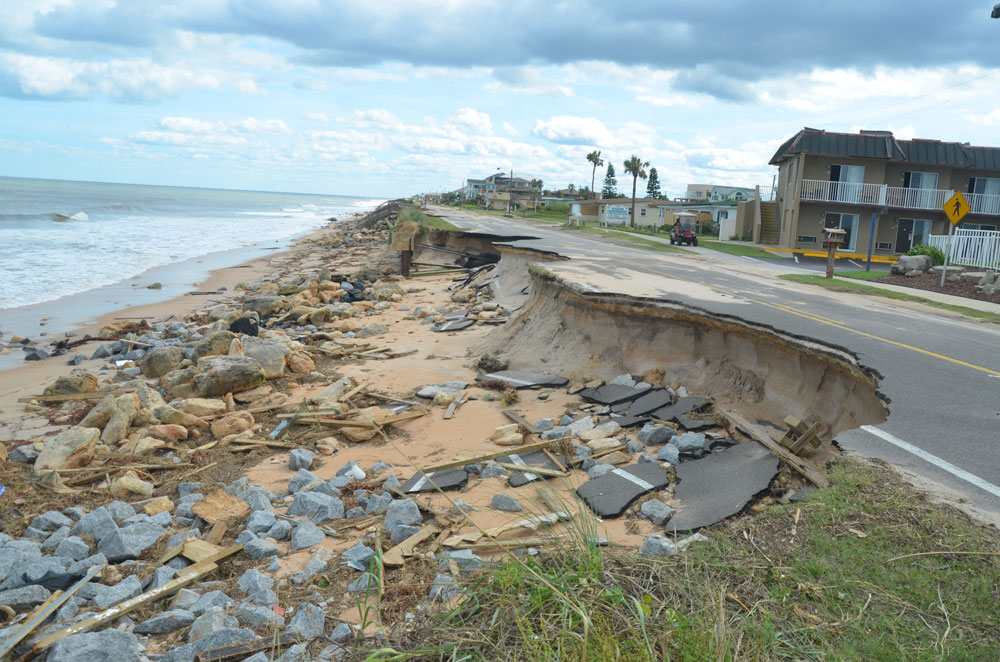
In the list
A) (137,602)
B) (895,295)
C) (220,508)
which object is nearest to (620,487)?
(220,508)

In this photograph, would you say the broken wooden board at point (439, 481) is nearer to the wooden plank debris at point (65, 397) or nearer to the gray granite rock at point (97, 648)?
the gray granite rock at point (97, 648)

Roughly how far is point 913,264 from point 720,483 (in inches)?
812

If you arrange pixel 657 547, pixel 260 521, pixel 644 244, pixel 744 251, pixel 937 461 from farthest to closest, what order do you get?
pixel 744 251 < pixel 644 244 < pixel 260 521 < pixel 937 461 < pixel 657 547

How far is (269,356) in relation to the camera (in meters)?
11.4

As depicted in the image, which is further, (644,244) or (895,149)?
(895,149)

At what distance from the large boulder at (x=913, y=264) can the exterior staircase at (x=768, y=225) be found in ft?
64.8

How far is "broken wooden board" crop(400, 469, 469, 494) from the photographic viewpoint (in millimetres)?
6742

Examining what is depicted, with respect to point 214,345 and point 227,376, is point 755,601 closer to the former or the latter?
point 227,376

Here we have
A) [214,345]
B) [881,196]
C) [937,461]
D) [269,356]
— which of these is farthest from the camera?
[881,196]

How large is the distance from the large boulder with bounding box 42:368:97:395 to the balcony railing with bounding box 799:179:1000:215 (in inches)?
1438

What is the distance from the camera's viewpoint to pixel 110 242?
129ft

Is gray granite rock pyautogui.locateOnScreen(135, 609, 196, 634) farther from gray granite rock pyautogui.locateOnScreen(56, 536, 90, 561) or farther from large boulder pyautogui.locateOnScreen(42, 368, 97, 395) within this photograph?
large boulder pyautogui.locateOnScreen(42, 368, 97, 395)

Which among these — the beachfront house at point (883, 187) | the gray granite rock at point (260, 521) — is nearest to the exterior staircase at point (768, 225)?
the beachfront house at point (883, 187)

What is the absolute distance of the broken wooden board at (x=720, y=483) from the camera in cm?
537
